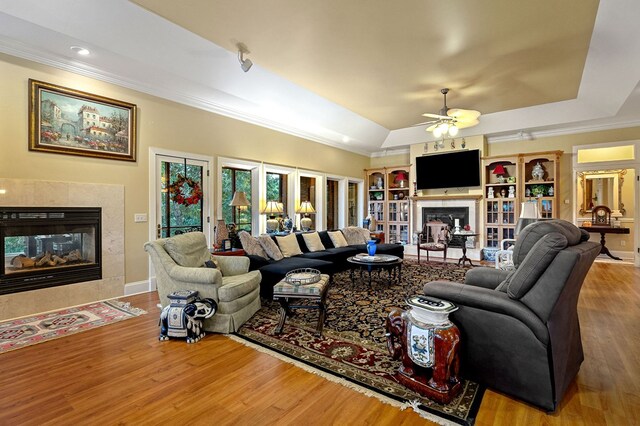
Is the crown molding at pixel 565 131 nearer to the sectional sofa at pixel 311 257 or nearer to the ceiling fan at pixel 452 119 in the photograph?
the ceiling fan at pixel 452 119

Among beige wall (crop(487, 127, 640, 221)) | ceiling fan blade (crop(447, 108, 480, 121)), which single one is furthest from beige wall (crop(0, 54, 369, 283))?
beige wall (crop(487, 127, 640, 221))

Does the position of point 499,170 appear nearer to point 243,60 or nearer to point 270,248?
point 270,248

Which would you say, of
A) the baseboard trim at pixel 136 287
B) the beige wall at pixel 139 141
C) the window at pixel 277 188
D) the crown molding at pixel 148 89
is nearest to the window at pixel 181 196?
the beige wall at pixel 139 141

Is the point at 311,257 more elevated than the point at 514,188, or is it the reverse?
the point at 514,188

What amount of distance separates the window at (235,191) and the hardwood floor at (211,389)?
315 centimetres

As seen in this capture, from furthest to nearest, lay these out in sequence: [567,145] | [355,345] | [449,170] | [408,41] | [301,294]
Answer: [449,170], [567,145], [408,41], [301,294], [355,345]

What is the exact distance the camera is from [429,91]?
572 cm

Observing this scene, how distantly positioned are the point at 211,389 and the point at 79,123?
3.82m

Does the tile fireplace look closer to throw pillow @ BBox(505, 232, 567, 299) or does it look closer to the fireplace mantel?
throw pillow @ BBox(505, 232, 567, 299)

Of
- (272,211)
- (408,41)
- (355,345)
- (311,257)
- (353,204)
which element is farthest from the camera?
(353,204)

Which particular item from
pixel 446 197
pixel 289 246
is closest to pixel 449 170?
pixel 446 197

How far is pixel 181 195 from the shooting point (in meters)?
5.09

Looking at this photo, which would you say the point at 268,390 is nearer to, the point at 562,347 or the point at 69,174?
the point at 562,347

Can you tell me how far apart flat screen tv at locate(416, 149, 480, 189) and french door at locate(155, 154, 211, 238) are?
18.8 ft
